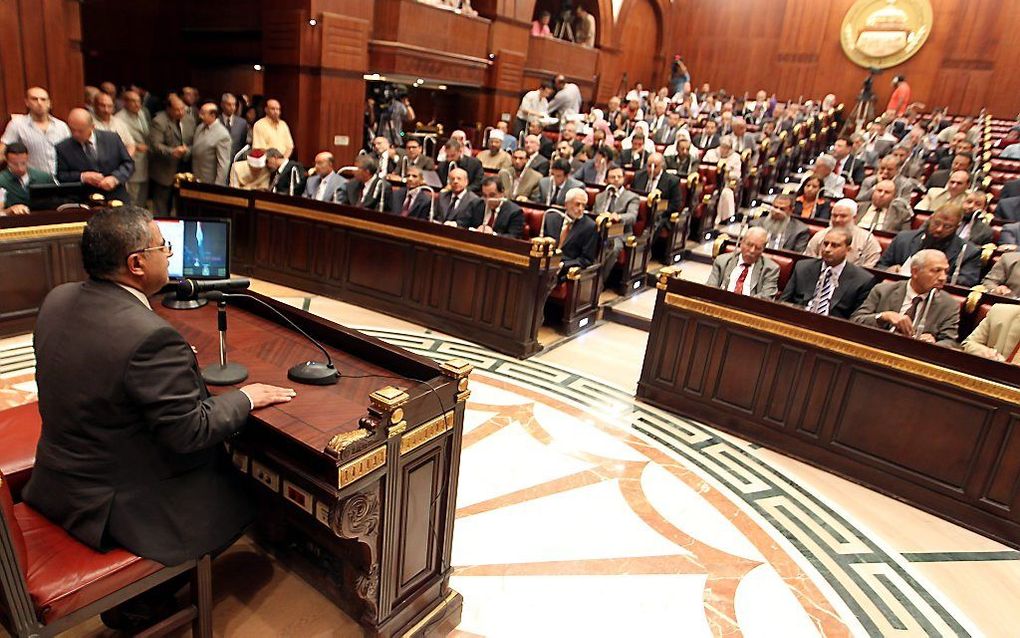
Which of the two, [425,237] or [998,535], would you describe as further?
[425,237]

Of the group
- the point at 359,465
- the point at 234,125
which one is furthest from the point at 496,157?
the point at 359,465

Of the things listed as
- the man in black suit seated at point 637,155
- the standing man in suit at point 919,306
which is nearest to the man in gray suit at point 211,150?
the man in black suit seated at point 637,155

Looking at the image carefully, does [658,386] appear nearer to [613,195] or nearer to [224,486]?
[613,195]

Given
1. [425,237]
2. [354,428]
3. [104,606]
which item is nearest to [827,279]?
[425,237]

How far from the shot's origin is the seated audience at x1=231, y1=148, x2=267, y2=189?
6375 mm

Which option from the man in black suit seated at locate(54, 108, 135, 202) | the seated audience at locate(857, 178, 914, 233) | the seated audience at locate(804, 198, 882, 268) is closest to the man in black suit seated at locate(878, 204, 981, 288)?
the seated audience at locate(804, 198, 882, 268)

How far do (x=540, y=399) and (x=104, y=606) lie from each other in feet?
9.32

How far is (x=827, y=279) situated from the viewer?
4.09 meters

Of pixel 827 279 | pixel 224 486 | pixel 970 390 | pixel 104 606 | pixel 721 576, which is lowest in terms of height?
pixel 721 576

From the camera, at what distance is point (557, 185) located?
630cm

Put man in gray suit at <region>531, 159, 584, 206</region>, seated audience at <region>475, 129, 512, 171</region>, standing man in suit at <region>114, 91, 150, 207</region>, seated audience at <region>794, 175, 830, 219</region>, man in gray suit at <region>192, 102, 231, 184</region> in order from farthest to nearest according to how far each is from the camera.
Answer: seated audience at <region>475, 129, 512, 171</region>, man in gray suit at <region>192, 102, 231, 184</region>, standing man in suit at <region>114, 91, 150, 207</region>, man in gray suit at <region>531, 159, 584, 206</region>, seated audience at <region>794, 175, 830, 219</region>

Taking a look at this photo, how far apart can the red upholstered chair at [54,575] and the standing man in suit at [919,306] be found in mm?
3661

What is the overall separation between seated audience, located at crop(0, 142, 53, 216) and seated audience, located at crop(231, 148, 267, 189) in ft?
6.35

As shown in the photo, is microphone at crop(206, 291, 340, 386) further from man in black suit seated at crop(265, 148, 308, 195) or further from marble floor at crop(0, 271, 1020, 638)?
man in black suit seated at crop(265, 148, 308, 195)
